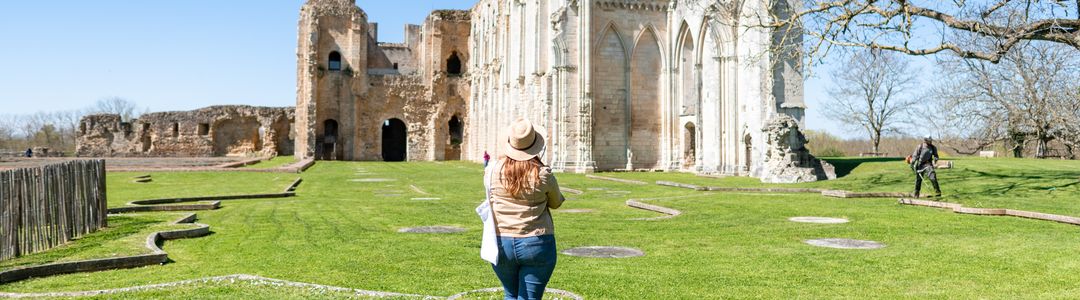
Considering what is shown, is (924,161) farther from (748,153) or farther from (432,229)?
(748,153)

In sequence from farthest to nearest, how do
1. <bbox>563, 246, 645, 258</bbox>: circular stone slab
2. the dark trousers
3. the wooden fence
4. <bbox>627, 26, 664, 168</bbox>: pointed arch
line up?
<bbox>627, 26, 664, 168</bbox>: pointed arch
the dark trousers
<bbox>563, 246, 645, 258</bbox>: circular stone slab
the wooden fence

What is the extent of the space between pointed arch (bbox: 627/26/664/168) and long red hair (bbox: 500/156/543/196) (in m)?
26.8

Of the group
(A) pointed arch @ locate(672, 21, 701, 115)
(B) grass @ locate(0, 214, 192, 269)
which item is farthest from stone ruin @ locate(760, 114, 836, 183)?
(B) grass @ locate(0, 214, 192, 269)

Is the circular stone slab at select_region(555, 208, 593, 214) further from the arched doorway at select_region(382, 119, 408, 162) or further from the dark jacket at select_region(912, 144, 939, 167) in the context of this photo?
the arched doorway at select_region(382, 119, 408, 162)

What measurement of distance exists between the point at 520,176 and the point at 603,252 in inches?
141

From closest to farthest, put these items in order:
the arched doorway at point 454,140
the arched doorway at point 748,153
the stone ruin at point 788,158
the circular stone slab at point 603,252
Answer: the circular stone slab at point 603,252 < the stone ruin at point 788,158 < the arched doorway at point 748,153 < the arched doorway at point 454,140

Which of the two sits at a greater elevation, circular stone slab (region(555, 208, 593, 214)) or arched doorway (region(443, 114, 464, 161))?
arched doorway (region(443, 114, 464, 161))

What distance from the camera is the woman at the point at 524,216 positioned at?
4121 millimetres

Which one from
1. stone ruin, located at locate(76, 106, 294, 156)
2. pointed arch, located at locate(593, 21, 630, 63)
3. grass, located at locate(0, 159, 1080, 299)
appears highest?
pointed arch, located at locate(593, 21, 630, 63)

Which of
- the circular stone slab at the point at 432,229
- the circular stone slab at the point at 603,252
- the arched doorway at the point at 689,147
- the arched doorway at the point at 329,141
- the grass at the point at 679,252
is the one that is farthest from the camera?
the arched doorway at the point at 329,141

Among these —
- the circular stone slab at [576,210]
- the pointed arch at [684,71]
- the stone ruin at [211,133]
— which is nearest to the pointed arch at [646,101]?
the pointed arch at [684,71]

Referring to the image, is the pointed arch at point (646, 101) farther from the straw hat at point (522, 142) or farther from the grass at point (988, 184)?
Result: the straw hat at point (522, 142)

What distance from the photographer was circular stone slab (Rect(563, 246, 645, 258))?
735 cm

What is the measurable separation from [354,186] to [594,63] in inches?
506
